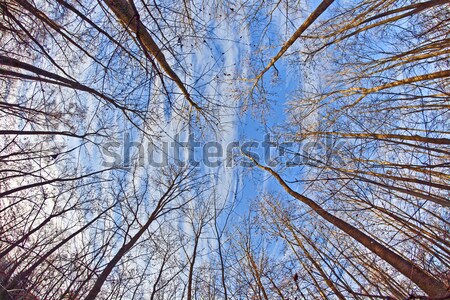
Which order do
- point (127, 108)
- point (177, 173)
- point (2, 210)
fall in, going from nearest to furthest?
point (127, 108), point (2, 210), point (177, 173)

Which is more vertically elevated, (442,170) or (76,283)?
(442,170)

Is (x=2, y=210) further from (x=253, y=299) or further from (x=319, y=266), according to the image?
(x=319, y=266)

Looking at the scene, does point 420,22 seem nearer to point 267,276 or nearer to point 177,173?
point 267,276

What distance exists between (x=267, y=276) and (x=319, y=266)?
1.30 m

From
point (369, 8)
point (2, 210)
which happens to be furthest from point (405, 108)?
point (2, 210)

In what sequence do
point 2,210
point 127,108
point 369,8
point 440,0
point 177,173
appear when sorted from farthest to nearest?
point 177,173, point 2,210, point 369,8, point 127,108, point 440,0

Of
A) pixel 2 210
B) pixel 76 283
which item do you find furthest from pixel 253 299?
pixel 2 210

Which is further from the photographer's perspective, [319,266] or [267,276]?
[267,276]

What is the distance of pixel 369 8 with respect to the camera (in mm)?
4090

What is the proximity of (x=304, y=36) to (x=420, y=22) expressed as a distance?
1730 mm

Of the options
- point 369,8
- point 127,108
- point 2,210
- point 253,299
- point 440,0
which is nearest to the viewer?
point 440,0

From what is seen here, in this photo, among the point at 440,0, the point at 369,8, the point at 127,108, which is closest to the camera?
the point at 440,0

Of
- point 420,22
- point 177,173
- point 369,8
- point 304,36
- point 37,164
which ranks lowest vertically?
point 37,164

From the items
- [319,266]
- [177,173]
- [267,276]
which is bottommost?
[319,266]
